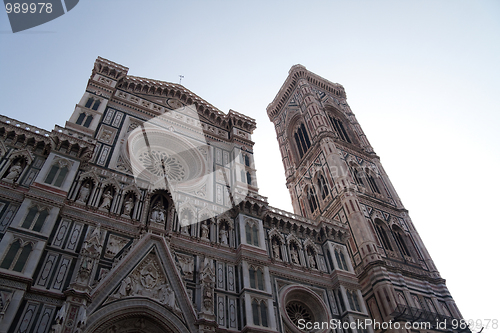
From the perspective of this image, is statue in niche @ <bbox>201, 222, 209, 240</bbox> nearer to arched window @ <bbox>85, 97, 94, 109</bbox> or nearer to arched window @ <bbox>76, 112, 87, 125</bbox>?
arched window @ <bbox>76, 112, 87, 125</bbox>

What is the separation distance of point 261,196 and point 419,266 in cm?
1220

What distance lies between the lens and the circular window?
16.1 m

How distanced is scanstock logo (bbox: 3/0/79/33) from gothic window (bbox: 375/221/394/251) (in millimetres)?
21514

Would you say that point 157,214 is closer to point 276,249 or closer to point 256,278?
point 256,278

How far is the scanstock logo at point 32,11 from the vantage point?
1148 centimetres

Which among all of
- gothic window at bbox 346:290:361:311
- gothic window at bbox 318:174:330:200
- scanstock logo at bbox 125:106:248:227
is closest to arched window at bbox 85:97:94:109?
scanstock logo at bbox 125:106:248:227

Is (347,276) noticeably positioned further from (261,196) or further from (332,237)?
(261,196)

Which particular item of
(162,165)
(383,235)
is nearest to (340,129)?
(383,235)

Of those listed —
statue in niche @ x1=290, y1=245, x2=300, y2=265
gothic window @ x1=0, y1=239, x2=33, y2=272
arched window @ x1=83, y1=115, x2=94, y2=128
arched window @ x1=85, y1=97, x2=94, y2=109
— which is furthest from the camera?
arched window @ x1=85, y1=97, x2=94, y2=109

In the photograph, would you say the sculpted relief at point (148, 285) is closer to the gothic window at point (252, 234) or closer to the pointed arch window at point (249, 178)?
the gothic window at point (252, 234)

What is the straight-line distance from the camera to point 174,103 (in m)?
23.1

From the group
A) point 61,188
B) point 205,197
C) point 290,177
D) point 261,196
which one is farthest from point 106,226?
point 290,177

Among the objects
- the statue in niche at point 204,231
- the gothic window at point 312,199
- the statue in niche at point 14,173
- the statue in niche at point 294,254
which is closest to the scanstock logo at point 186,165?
the statue in niche at point 204,231

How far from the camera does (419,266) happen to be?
78.9ft
